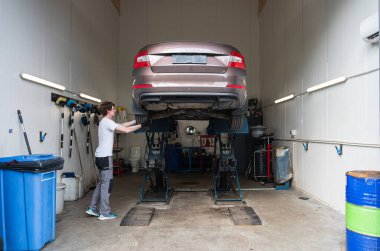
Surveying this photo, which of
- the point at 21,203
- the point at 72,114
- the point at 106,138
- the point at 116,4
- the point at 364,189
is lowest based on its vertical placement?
the point at 21,203

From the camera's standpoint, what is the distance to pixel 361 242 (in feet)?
A: 7.45

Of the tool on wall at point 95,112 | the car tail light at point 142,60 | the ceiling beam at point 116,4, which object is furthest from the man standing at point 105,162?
the ceiling beam at point 116,4

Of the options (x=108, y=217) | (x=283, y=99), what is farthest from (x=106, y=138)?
(x=283, y=99)

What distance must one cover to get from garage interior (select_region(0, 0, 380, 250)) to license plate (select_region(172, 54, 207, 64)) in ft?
6.24

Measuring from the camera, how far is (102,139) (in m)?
3.68

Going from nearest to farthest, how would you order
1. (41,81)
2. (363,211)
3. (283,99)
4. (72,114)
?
1. (363,211)
2. (41,81)
3. (72,114)
4. (283,99)

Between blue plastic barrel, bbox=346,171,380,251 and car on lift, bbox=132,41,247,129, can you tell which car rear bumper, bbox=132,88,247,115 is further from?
blue plastic barrel, bbox=346,171,380,251

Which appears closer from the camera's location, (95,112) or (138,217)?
(138,217)

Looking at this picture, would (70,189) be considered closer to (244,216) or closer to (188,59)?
(244,216)

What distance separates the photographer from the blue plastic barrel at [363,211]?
220cm

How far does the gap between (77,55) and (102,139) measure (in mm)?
2569

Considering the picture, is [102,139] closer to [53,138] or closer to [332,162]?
[53,138]

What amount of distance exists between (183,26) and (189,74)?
6481 mm

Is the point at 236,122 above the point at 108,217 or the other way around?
above
